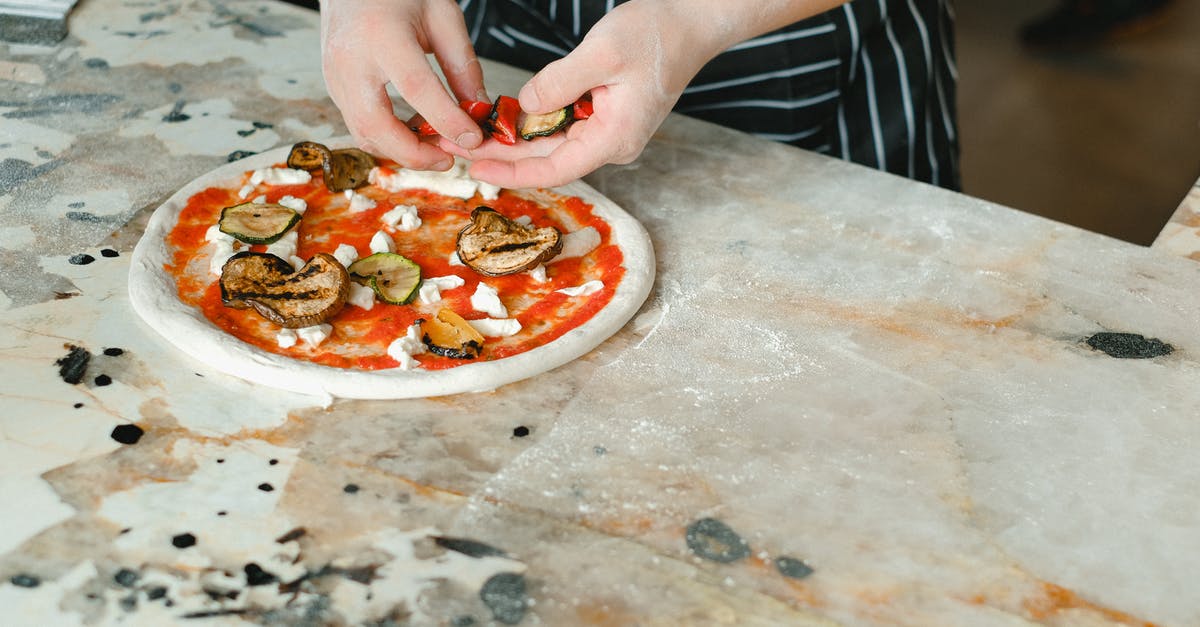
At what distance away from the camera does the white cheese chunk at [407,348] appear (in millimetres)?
1511

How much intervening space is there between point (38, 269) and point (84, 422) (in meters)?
0.43

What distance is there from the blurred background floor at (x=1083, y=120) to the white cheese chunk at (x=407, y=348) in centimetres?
326

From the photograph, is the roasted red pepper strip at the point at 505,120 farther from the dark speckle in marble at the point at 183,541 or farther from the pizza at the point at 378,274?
the dark speckle in marble at the point at 183,541

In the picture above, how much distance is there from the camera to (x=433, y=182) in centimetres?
193

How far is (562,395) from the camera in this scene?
1.53m

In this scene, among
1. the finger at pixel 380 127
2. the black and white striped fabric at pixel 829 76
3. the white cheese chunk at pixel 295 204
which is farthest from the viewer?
the black and white striped fabric at pixel 829 76

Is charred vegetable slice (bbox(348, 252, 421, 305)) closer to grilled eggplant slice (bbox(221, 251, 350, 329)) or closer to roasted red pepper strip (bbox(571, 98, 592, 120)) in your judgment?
grilled eggplant slice (bbox(221, 251, 350, 329))

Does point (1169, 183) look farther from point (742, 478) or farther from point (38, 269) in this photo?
point (38, 269)

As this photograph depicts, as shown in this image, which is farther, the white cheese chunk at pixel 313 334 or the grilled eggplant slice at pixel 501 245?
the grilled eggplant slice at pixel 501 245

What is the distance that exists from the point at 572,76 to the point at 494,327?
41cm

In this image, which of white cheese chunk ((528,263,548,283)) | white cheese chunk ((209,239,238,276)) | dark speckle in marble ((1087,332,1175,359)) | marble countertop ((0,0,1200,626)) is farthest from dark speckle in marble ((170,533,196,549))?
A: dark speckle in marble ((1087,332,1175,359))

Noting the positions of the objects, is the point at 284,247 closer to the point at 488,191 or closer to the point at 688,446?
the point at 488,191

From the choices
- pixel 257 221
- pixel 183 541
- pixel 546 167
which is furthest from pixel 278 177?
pixel 183 541

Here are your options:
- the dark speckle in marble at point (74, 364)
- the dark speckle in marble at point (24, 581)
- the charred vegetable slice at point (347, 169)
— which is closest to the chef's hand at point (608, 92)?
the charred vegetable slice at point (347, 169)
